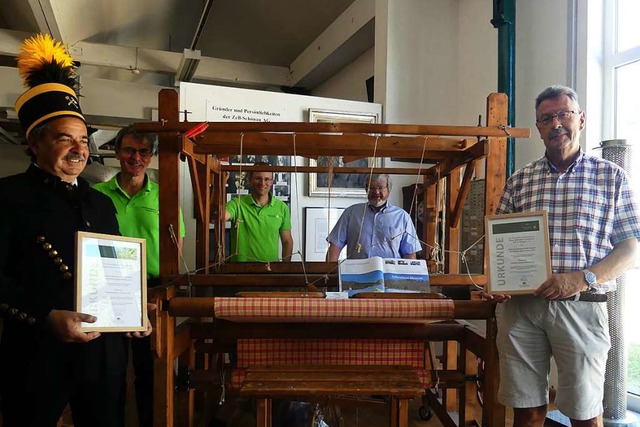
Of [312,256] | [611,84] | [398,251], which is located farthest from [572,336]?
[312,256]

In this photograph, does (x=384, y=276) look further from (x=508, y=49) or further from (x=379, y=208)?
(x=508, y=49)

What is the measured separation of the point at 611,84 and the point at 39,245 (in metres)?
2.88

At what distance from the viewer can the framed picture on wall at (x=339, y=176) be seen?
3.85 m

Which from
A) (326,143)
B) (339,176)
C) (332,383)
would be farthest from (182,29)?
(332,383)

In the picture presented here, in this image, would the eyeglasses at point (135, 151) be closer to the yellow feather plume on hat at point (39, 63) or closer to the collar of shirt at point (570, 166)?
the yellow feather plume on hat at point (39, 63)

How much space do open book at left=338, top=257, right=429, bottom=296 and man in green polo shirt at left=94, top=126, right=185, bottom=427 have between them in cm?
84

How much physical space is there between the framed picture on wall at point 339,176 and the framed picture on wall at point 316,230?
0.14m

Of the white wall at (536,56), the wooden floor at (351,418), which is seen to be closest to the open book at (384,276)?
the wooden floor at (351,418)

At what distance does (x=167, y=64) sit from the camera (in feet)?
18.6

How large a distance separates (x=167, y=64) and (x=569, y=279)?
17.3ft

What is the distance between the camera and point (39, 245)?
1.21 m

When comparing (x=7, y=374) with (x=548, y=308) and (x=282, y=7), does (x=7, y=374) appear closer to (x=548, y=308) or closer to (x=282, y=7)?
(x=548, y=308)

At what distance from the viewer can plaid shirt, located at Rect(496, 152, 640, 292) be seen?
1554mm

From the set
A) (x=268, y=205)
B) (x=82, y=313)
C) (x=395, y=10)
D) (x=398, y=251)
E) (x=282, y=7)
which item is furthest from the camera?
(x=282, y=7)
